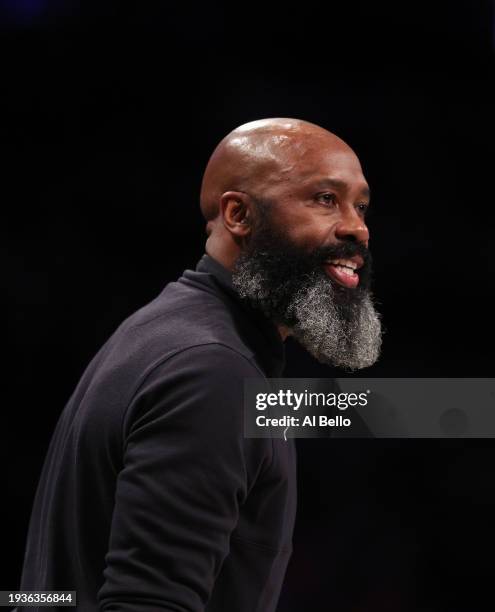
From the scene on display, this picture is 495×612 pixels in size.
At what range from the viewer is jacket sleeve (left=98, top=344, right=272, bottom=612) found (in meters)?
0.78

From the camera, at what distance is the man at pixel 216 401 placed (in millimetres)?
791

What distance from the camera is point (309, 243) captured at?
3.45 feet

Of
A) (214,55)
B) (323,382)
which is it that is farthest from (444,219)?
(323,382)

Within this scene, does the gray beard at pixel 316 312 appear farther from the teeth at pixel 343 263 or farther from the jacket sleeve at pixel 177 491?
the jacket sleeve at pixel 177 491

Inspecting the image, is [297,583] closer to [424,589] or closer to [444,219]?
[424,589]

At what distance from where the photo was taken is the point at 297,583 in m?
1.86

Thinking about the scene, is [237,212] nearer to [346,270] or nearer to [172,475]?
[346,270]

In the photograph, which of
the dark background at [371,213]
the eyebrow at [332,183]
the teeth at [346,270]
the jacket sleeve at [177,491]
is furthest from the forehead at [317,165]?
the dark background at [371,213]

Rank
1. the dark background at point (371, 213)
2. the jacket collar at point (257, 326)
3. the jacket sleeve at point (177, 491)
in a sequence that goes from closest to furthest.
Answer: the jacket sleeve at point (177, 491)
the jacket collar at point (257, 326)
the dark background at point (371, 213)

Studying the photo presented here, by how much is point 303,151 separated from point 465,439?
3.48 feet

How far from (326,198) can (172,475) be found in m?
0.44

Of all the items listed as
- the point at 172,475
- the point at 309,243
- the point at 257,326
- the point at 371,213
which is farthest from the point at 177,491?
the point at 371,213

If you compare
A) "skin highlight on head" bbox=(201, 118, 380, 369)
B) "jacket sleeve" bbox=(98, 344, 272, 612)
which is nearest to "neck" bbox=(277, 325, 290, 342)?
"skin highlight on head" bbox=(201, 118, 380, 369)

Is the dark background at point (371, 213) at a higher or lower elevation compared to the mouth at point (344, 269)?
higher
